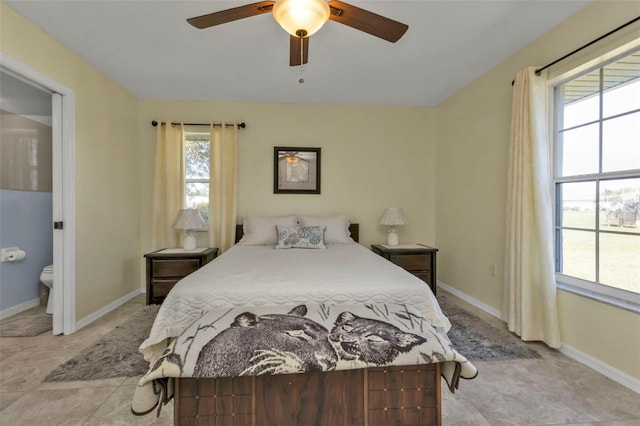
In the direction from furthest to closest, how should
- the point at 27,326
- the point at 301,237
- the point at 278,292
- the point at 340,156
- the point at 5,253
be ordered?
the point at 340,156 → the point at 301,237 → the point at 5,253 → the point at 27,326 → the point at 278,292

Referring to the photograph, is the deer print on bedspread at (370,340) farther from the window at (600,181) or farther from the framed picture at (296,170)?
the framed picture at (296,170)

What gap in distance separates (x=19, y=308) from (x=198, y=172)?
93.9 inches

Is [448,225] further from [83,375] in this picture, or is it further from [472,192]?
[83,375]

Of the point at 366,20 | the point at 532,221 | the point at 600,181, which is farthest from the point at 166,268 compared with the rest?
the point at 600,181

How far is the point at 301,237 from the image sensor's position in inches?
123

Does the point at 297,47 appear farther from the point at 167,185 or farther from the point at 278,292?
the point at 167,185

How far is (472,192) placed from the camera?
3229 mm

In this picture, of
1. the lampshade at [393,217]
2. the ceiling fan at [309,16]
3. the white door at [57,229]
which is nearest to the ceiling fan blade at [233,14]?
the ceiling fan at [309,16]

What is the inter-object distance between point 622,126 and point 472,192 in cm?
142

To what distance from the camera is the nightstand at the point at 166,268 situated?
312cm

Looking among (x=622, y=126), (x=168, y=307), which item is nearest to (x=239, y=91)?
(x=168, y=307)

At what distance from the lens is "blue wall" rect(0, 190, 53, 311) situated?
9.94ft

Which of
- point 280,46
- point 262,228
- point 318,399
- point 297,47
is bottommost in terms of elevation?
point 318,399

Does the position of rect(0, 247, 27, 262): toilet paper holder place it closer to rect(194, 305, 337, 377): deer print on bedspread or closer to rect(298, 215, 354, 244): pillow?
rect(298, 215, 354, 244): pillow
